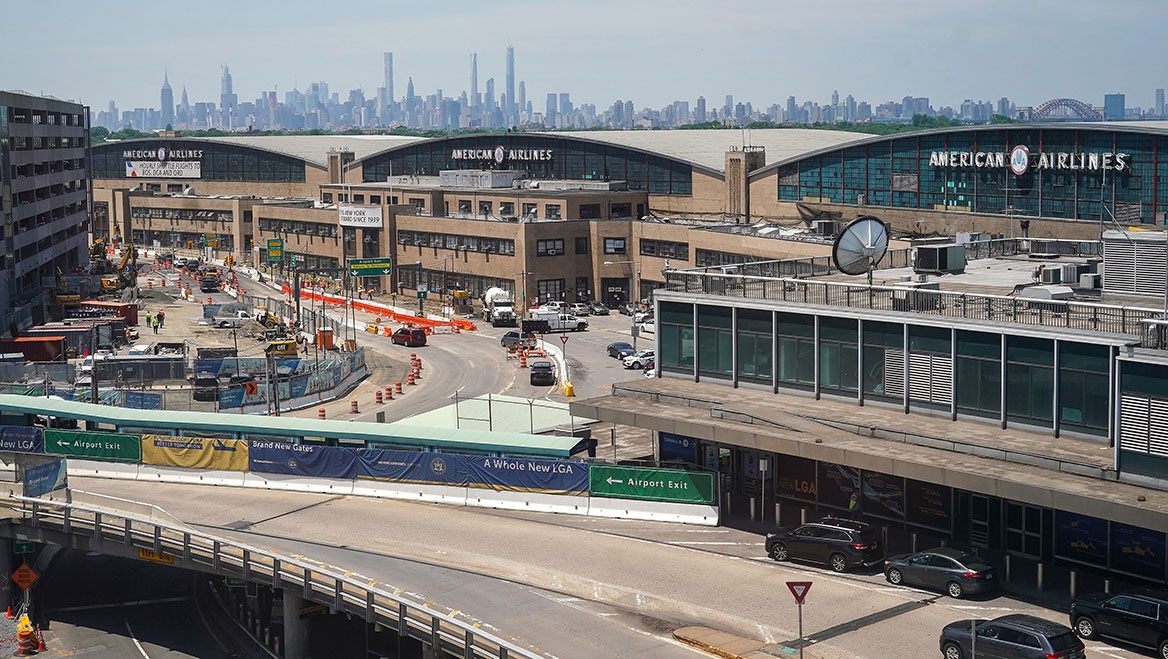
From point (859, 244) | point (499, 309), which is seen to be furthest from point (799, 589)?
point (499, 309)

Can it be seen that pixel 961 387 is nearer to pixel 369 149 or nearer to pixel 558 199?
pixel 558 199

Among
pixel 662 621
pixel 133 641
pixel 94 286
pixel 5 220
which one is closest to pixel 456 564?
pixel 662 621

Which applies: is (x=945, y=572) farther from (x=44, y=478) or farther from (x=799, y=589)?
(x=44, y=478)

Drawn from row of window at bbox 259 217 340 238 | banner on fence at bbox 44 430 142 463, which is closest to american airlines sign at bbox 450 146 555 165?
row of window at bbox 259 217 340 238

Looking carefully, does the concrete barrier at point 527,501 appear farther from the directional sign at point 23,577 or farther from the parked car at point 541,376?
the parked car at point 541,376

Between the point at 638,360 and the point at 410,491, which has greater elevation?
the point at 638,360

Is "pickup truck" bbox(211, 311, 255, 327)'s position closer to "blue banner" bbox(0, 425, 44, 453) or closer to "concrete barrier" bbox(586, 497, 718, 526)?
"blue banner" bbox(0, 425, 44, 453)
